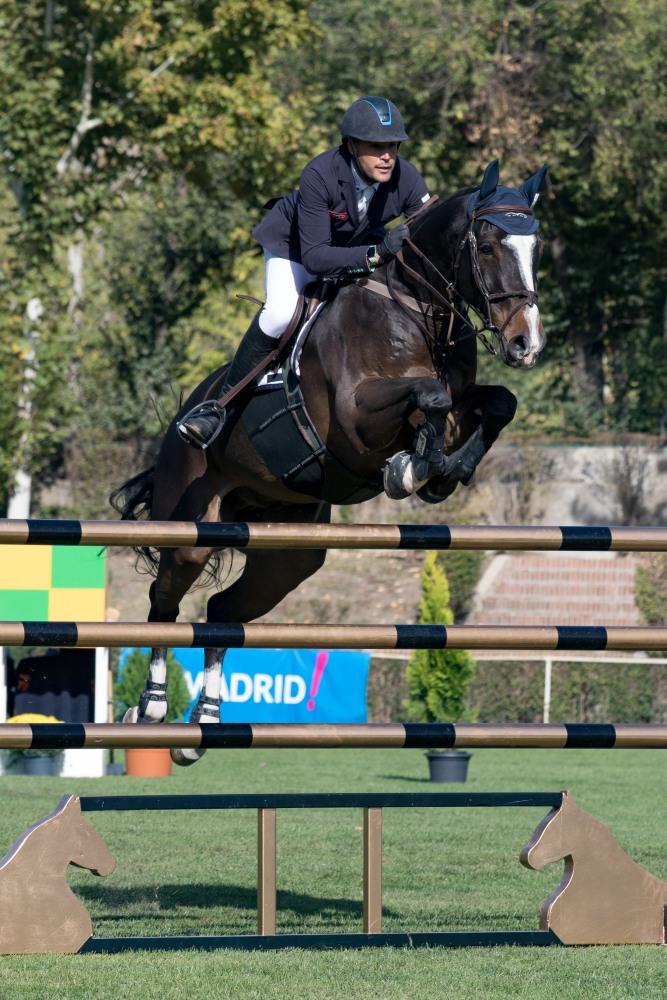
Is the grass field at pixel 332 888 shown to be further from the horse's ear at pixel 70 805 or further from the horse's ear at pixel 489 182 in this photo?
the horse's ear at pixel 489 182

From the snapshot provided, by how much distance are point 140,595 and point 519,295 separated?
2071 centimetres

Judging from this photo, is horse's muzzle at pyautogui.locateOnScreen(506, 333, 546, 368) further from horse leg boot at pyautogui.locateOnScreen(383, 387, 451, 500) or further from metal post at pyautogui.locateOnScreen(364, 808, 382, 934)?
metal post at pyautogui.locateOnScreen(364, 808, 382, 934)

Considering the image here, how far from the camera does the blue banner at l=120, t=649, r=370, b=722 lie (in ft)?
56.1

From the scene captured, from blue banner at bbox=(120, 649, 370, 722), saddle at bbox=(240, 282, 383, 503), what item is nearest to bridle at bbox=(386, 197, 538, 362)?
saddle at bbox=(240, 282, 383, 503)

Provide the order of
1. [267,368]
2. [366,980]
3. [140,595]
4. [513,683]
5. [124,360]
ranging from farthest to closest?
1. [124,360]
2. [140,595]
3. [513,683]
4. [267,368]
5. [366,980]

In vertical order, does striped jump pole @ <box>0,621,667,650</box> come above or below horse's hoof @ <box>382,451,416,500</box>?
below

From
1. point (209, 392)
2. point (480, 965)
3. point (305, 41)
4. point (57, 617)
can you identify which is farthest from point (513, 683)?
point (480, 965)

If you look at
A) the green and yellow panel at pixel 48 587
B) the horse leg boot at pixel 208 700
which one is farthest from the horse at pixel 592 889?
the green and yellow panel at pixel 48 587

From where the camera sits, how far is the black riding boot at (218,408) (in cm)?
596

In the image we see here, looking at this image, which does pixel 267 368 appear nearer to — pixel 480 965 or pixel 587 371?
pixel 480 965

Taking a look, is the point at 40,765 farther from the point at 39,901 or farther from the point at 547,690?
the point at 39,901

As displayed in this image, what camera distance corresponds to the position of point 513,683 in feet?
61.3

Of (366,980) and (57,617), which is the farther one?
(57,617)

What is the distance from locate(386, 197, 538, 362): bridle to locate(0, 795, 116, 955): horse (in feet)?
7.26
